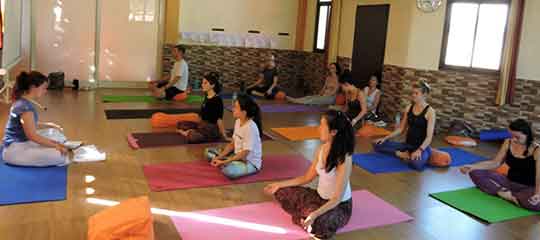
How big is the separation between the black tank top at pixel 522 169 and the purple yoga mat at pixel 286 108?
4.25 meters

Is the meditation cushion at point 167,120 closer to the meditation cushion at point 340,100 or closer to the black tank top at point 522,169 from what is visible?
the meditation cushion at point 340,100

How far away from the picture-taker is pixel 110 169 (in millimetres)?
4105

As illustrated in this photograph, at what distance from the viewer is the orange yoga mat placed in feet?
18.9

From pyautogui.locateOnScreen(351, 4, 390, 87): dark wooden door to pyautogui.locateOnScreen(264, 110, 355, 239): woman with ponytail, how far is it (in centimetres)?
508

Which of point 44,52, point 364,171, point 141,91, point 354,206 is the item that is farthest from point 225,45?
point 354,206

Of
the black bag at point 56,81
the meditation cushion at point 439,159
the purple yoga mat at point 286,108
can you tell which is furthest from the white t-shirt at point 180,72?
the meditation cushion at point 439,159

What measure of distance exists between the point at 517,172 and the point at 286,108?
4.57 m

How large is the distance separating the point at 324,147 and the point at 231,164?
124 cm

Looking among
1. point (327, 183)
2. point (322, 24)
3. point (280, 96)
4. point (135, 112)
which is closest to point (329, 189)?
point (327, 183)

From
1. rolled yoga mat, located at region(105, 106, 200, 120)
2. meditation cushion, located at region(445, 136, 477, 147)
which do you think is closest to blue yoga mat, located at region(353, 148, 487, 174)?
meditation cushion, located at region(445, 136, 477, 147)

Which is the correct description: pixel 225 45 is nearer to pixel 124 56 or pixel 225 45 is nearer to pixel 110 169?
→ pixel 124 56

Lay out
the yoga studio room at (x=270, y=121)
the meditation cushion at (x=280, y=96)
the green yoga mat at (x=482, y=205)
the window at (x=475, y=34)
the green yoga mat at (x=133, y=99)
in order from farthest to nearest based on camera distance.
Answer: the meditation cushion at (x=280, y=96), the green yoga mat at (x=133, y=99), the window at (x=475, y=34), the green yoga mat at (x=482, y=205), the yoga studio room at (x=270, y=121)

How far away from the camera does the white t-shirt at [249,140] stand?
3938mm

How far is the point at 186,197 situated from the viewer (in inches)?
140
